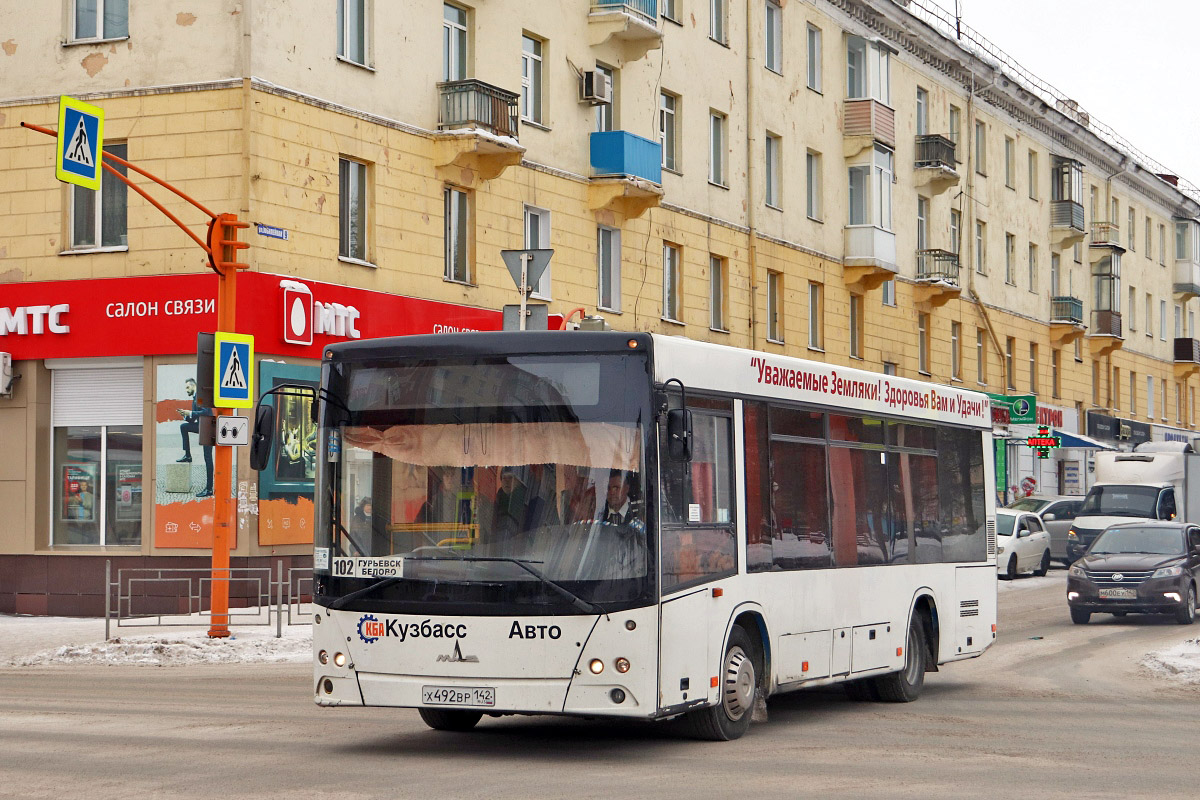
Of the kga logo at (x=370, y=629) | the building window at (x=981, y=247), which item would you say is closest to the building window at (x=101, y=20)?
the kga logo at (x=370, y=629)

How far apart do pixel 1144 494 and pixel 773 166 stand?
10932 millimetres

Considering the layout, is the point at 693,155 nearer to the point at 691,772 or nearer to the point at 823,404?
the point at 823,404

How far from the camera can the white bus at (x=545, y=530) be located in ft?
34.1

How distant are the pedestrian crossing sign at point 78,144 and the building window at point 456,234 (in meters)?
9.33

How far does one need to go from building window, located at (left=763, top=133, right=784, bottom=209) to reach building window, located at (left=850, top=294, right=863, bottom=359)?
525 centimetres

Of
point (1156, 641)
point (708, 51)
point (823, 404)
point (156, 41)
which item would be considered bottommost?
point (1156, 641)

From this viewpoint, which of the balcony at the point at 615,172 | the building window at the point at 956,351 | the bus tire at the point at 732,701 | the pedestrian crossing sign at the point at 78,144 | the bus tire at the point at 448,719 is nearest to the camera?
the bus tire at the point at 732,701

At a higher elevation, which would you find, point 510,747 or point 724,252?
point 724,252

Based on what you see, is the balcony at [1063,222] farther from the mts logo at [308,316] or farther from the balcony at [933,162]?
the mts logo at [308,316]

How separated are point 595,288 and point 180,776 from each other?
75.3 feet

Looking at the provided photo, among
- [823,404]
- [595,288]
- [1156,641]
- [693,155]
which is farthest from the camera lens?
[693,155]

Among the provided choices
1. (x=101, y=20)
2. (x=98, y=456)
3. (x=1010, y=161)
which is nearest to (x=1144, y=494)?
(x=1010, y=161)

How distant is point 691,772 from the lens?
401 inches

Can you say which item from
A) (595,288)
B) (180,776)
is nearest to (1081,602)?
(595,288)
